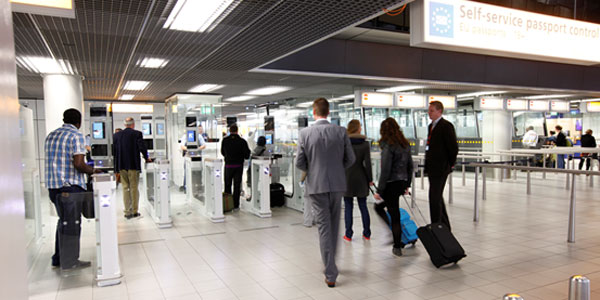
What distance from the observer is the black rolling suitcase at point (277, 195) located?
7.55 m

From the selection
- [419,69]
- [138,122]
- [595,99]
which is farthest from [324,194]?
[595,99]

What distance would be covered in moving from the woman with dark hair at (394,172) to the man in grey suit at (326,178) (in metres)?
0.96

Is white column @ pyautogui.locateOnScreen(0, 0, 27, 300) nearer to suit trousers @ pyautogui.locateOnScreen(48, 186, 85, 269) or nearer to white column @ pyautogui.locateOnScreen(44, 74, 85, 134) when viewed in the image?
suit trousers @ pyautogui.locateOnScreen(48, 186, 85, 269)

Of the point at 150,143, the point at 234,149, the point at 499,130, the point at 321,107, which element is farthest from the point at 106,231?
the point at 499,130

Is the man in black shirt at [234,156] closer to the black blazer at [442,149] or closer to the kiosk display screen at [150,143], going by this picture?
the black blazer at [442,149]

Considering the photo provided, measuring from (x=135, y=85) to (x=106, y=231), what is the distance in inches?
269

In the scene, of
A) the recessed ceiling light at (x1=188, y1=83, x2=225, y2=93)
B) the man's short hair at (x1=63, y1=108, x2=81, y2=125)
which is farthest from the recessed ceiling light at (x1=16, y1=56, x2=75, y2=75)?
the recessed ceiling light at (x1=188, y1=83, x2=225, y2=93)

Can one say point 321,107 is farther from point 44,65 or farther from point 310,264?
point 44,65

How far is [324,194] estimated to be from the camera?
11.4 ft

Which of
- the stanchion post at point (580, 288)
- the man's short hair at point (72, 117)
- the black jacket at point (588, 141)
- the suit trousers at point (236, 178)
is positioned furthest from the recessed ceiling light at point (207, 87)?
the black jacket at point (588, 141)

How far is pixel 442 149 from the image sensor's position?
435cm

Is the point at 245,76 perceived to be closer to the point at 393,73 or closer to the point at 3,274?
the point at 393,73

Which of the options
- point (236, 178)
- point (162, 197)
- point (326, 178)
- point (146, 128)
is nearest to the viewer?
point (326, 178)

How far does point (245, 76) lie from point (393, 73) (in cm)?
312
